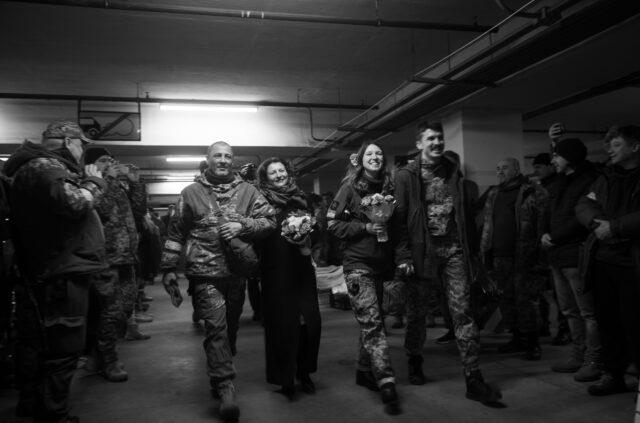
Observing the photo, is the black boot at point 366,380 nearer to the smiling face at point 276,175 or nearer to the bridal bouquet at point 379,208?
the bridal bouquet at point 379,208

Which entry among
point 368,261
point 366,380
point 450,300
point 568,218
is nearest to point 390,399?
point 366,380

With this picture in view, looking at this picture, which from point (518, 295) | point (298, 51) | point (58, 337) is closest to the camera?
point (58, 337)

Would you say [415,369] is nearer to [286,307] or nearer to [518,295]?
[286,307]

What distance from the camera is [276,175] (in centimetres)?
359

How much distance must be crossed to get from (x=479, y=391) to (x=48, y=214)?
2.86m

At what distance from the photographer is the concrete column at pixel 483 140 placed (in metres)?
8.20

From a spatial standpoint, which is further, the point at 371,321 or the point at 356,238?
the point at 356,238

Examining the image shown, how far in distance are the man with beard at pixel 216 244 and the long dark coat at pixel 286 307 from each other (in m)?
0.20

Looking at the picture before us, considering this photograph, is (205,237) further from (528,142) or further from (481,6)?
(528,142)

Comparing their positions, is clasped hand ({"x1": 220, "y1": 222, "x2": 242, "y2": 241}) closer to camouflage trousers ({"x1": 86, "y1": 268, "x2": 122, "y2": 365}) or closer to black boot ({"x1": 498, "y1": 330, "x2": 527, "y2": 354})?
camouflage trousers ({"x1": 86, "y1": 268, "x2": 122, "y2": 365})

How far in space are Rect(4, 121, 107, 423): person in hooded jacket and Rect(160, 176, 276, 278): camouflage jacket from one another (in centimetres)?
59

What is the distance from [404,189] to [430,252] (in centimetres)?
49

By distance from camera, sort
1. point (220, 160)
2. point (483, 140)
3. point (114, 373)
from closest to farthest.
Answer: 1. point (220, 160)
2. point (114, 373)
3. point (483, 140)

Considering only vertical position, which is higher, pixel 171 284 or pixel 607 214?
pixel 607 214
